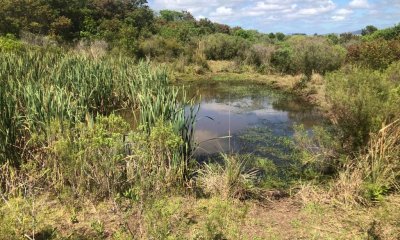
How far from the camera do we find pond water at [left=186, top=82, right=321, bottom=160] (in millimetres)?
8492

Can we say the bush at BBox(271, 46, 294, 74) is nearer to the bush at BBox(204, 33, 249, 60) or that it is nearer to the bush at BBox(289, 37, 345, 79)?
the bush at BBox(289, 37, 345, 79)

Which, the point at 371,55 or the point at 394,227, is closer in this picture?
the point at 394,227

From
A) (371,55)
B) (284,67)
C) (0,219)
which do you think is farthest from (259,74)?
(0,219)

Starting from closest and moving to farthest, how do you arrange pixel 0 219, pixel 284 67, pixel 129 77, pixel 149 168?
pixel 0 219 < pixel 149 168 < pixel 129 77 < pixel 284 67

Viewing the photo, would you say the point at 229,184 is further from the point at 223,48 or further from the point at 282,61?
Answer: the point at 223,48

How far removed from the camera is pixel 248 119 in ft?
38.5

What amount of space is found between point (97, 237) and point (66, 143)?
1.24m

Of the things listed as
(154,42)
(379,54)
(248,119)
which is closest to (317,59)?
(379,54)

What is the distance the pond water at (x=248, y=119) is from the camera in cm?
849

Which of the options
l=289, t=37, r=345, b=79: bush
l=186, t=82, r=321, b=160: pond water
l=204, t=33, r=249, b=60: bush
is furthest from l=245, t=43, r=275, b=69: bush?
l=186, t=82, r=321, b=160: pond water

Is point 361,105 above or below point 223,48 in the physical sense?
below

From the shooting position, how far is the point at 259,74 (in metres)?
21.6

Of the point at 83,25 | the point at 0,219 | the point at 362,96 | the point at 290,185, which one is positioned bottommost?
the point at 290,185

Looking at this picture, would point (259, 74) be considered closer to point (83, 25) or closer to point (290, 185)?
point (83, 25)
